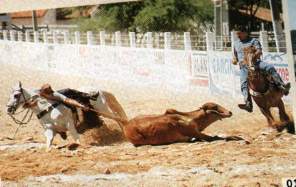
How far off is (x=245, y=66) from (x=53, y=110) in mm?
1513

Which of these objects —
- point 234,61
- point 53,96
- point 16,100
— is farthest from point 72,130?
point 234,61

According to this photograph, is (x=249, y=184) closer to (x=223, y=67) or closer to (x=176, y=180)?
(x=176, y=180)

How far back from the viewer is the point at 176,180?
13.9 feet

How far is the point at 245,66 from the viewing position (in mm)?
4332

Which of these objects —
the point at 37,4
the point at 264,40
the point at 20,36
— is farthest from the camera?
the point at 20,36

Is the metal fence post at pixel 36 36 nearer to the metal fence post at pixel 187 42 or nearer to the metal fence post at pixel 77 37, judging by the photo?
the metal fence post at pixel 77 37

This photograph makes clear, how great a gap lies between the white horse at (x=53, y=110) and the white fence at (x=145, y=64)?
0.20m

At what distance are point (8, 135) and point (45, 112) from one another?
35cm

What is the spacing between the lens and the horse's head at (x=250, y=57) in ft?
14.1

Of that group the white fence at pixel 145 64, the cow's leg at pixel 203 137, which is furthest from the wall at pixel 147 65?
the cow's leg at pixel 203 137

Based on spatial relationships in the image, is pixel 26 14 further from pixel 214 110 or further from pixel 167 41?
pixel 214 110

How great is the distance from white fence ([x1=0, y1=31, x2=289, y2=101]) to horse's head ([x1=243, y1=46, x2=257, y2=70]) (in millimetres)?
82

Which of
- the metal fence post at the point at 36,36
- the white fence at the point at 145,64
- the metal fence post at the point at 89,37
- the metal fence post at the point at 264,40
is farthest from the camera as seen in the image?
the metal fence post at the point at 36,36

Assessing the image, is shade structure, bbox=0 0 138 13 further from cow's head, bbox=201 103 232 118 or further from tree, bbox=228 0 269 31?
cow's head, bbox=201 103 232 118
